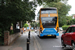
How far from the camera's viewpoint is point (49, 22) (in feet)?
55.9

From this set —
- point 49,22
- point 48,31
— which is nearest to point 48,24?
point 49,22

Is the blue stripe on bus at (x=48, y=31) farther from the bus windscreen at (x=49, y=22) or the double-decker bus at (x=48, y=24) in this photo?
the bus windscreen at (x=49, y=22)

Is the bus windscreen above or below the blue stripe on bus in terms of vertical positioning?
above

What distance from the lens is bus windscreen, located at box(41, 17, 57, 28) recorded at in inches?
667

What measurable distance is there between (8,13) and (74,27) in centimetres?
828

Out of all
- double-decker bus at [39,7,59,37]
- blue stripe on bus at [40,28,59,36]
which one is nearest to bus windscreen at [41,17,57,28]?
double-decker bus at [39,7,59,37]

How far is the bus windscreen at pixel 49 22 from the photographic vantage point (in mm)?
16953

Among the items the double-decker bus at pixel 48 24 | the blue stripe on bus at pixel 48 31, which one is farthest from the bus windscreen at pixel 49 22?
the blue stripe on bus at pixel 48 31

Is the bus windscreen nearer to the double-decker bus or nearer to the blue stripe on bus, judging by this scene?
the double-decker bus

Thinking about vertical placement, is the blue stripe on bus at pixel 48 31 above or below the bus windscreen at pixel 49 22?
below

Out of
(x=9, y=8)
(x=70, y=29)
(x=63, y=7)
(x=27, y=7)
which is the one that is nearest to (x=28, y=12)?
(x=27, y=7)

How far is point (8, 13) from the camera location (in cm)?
1366

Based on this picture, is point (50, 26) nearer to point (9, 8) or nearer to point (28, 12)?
point (28, 12)

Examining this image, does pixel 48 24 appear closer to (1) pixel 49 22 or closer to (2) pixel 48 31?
(1) pixel 49 22
